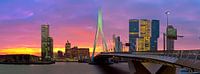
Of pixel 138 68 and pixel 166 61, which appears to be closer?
pixel 166 61

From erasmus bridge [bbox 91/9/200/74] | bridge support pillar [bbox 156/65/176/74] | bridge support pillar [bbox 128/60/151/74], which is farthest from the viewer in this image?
bridge support pillar [bbox 128/60/151/74]

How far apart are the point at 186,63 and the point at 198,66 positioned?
11.5 ft

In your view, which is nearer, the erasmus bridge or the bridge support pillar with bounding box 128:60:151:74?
the erasmus bridge

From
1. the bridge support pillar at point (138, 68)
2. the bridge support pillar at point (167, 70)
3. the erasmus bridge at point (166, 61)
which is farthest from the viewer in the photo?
the bridge support pillar at point (138, 68)

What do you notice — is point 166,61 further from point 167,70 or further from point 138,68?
point 138,68

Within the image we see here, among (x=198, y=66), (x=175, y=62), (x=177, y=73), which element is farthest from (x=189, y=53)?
(x=177, y=73)

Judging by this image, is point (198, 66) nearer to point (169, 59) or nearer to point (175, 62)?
point (175, 62)

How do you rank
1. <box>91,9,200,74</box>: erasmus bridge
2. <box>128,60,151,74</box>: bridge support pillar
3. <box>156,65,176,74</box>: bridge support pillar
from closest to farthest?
<box>91,9,200,74</box>: erasmus bridge → <box>156,65,176,74</box>: bridge support pillar → <box>128,60,151,74</box>: bridge support pillar

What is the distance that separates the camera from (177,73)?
198 feet

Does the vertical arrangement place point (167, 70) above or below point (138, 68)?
above

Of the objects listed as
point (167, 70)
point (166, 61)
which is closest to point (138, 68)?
point (167, 70)

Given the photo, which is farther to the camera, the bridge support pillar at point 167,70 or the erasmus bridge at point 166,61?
the bridge support pillar at point 167,70

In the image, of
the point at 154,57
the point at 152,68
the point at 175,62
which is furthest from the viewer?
the point at 152,68

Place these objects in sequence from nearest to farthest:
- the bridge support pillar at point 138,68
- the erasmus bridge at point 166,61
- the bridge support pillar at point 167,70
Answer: the erasmus bridge at point 166,61, the bridge support pillar at point 167,70, the bridge support pillar at point 138,68
